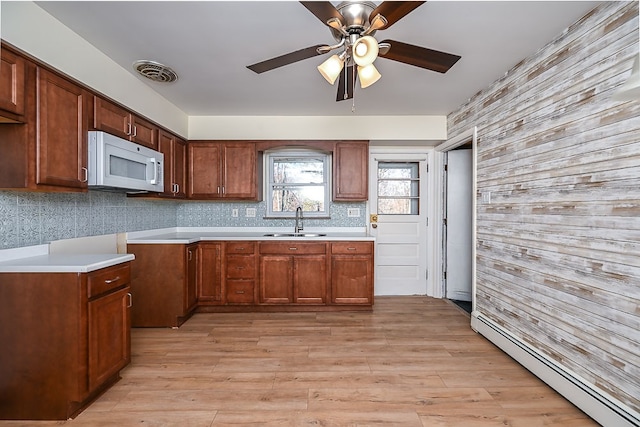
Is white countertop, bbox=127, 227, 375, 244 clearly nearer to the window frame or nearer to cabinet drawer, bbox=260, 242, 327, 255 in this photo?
cabinet drawer, bbox=260, 242, 327, 255

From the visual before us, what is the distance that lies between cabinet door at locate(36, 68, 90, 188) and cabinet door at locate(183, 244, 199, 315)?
1412mm

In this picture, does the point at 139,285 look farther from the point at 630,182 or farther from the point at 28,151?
the point at 630,182

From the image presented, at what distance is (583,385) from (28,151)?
11.2 feet

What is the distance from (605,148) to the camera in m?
1.78

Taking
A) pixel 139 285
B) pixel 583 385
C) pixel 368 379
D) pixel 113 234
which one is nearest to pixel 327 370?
pixel 368 379

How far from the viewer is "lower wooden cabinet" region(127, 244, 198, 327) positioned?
10.6 ft

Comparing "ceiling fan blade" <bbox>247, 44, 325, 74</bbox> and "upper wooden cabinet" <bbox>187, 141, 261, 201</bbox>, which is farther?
"upper wooden cabinet" <bbox>187, 141, 261, 201</bbox>

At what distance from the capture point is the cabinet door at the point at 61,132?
1.88m

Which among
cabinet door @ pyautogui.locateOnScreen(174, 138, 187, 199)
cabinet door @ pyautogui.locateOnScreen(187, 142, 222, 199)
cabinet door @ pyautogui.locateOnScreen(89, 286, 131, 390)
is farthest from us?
cabinet door @ pyautogui.locateOnScreen(187, 142, 222, 199)

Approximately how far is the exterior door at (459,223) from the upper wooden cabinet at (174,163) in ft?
10.8

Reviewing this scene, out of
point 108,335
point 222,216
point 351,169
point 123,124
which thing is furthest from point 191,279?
point 351,169

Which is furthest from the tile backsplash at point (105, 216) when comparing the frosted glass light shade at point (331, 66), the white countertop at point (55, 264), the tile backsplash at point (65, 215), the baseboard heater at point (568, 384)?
the baseboard heater at point (568, 384)

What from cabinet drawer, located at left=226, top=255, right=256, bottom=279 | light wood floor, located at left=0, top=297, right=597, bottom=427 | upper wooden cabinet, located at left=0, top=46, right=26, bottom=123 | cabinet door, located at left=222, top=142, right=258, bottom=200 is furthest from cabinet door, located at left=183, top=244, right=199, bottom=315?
upper wooden cabinet, located at left=0, top=46, right=26, bottom=123

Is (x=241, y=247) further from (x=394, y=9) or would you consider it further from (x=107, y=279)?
(x=394, y=9)
